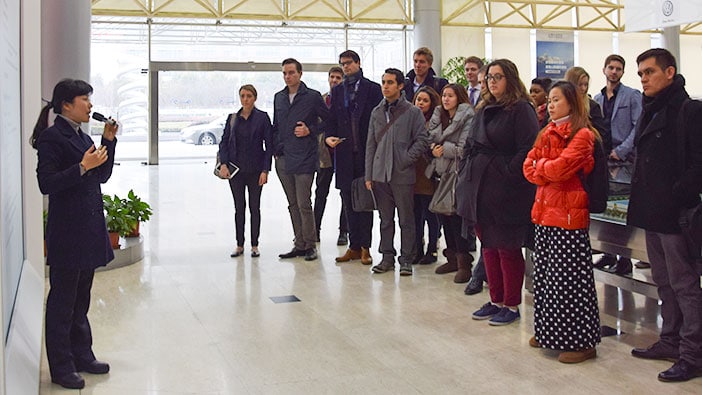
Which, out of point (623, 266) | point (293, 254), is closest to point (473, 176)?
point (623, 266)

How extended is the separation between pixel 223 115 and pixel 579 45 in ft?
32.9

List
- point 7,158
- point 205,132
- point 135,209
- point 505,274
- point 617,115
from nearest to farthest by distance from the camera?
1. point 7,158
2. point 505,274
3. point 617,115
4. point 135,209
5. point 205,132

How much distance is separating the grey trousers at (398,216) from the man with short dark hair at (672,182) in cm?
251

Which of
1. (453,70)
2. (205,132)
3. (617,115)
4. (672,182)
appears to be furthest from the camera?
(205,132)

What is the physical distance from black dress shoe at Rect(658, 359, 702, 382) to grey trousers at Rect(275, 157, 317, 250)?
384 cm

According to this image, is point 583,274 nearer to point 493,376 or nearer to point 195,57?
point 493,376

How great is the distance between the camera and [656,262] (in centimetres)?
403

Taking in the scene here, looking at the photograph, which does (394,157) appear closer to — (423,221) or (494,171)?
(423,221)

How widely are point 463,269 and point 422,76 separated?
6.45ft

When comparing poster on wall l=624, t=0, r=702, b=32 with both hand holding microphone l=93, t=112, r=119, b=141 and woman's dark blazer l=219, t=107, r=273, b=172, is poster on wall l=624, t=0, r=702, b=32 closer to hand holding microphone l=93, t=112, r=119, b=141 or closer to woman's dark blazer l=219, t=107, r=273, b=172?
woman's dark blazer l=219, t=107, r=273, b=172

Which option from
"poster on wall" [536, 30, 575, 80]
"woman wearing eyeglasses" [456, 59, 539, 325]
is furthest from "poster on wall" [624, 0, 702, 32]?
"poster on wall" [536, 30, 575, 80]

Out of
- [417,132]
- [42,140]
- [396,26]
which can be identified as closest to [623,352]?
[417,132]

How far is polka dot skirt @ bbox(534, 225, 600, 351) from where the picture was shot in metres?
4.02

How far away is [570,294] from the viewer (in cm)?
402
